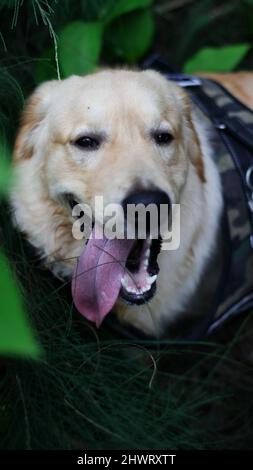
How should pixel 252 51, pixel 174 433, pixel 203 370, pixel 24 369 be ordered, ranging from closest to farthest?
1. pixel 24 369
2. pixel 174 433
3. pixel 203 370
4. pixel 252 51

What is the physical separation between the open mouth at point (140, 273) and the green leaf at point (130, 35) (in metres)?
1.64

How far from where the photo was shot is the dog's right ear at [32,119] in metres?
2.33

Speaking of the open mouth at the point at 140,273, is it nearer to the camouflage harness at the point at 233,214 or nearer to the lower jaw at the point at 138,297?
the lower jaw at the point at 138,297

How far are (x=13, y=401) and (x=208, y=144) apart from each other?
126 cm

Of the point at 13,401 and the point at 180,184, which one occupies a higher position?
the point at 180,184

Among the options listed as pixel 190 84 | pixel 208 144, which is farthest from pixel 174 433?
pixel 190 84

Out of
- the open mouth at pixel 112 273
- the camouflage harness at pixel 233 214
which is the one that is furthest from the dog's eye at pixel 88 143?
the camouflage harness at pixel 233 214

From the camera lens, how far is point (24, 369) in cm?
208

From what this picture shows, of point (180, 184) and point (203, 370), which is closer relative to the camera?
point (180, 184)

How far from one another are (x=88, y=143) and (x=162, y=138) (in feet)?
0.91

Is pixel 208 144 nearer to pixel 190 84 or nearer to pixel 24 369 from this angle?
pixel 190 84

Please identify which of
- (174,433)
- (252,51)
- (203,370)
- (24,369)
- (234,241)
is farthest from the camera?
(252,51)

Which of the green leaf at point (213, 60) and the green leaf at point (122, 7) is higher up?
the green leaf at point (122, 7)

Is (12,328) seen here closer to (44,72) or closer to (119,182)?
(119,182)
